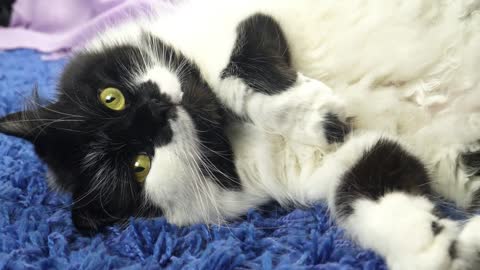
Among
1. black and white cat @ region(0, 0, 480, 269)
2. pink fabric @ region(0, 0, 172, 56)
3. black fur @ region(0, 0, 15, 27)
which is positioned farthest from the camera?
black fur @ region(0, 0, 15, 27)

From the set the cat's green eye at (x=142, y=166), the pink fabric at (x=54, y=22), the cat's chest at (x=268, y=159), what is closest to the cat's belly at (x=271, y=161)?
the cat's chest at (x=268, y=159)

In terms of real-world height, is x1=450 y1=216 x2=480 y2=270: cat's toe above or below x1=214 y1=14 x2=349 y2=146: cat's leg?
below

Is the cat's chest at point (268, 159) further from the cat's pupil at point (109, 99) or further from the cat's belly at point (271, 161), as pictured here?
the cat's pupil at point (109, 99)

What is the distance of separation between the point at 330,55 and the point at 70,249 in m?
0.76

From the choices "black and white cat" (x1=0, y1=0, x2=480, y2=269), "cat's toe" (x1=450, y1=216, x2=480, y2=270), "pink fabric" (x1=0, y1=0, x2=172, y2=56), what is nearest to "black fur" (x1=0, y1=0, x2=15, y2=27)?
"pink fabric" (x1=0, y1=0, x2=172, y2=56)

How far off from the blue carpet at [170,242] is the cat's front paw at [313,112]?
0.58 ft

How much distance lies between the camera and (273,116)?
1003 mm

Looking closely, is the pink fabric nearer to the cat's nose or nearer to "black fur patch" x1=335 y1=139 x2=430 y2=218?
the cat's nose

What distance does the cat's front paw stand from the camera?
97cm

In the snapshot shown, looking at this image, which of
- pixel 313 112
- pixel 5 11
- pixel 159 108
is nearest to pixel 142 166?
pixel 159 108

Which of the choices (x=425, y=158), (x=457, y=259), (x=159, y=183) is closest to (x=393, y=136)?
(x=425, y=158)

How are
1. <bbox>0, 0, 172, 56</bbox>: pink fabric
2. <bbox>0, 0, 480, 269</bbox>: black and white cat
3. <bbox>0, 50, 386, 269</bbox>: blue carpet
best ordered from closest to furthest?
<bbox>0, 50, 386, 269</bbox>: blue carpet < <bbox>0, 0, 480, 269</bbox>: black and white cat < <bbox>0, 0, 172, 56</bbox>: pink fabric

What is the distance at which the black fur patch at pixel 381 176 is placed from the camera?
902 millimetres

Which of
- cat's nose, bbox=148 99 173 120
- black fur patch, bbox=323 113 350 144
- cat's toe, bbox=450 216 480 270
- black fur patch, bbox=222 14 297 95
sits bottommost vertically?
cat's toe, bbox=450 216 480 270
